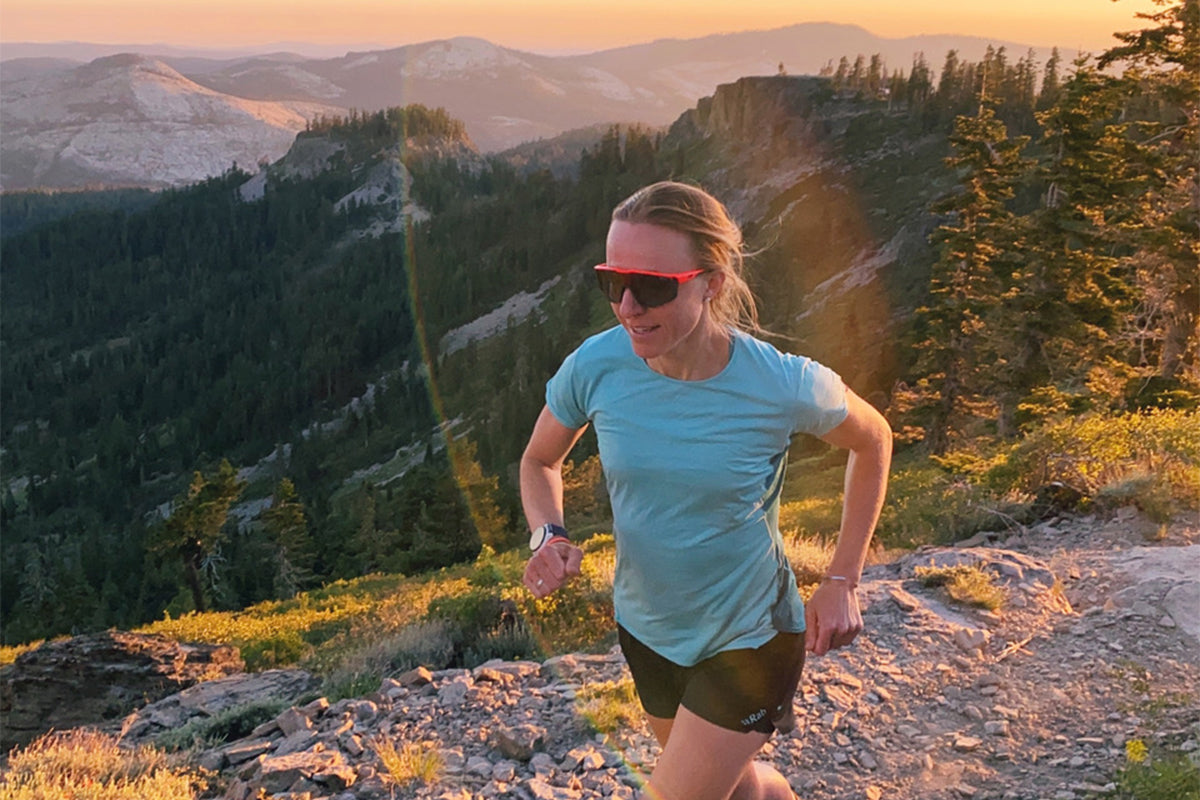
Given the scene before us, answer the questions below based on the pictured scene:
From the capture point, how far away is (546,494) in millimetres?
3459

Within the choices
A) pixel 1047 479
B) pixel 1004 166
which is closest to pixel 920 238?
pixel 1004 166

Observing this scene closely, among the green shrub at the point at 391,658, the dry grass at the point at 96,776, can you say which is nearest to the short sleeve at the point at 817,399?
the dry grass at the point at 96,776

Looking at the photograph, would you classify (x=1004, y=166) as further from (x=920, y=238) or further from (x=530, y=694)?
(x=920, y=238)

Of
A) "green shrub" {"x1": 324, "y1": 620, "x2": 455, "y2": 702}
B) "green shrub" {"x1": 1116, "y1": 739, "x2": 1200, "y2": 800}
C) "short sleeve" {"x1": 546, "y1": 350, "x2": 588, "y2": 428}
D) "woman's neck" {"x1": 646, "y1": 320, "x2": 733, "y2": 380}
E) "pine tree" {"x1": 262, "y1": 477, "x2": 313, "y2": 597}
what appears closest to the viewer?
"woman's neck" {"x1": 646, "y1": 320, "x2": 733, "y2": 380}

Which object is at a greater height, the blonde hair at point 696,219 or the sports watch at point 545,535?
the blonde hair at point 696,219

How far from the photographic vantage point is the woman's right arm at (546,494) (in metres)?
3.08

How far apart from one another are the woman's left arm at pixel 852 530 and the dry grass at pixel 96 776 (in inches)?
161

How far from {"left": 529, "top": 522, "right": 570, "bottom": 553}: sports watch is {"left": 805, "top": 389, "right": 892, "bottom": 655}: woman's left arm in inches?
39.0

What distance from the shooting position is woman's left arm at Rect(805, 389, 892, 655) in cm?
304

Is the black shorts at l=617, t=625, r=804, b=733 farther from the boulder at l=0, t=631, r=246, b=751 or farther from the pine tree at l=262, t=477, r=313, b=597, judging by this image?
the pine tree at l=262, t=477, r=313, b=597

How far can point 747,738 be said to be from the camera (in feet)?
9.37

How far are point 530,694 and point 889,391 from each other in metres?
48.1

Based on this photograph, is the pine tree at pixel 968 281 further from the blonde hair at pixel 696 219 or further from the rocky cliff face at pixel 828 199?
the blonde hair at pixel 696 219

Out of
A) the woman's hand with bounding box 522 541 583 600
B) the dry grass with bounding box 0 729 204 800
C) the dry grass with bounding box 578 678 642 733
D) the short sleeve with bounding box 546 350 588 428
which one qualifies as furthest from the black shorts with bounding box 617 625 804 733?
the dry grass with bounding box 0 729 204 800
